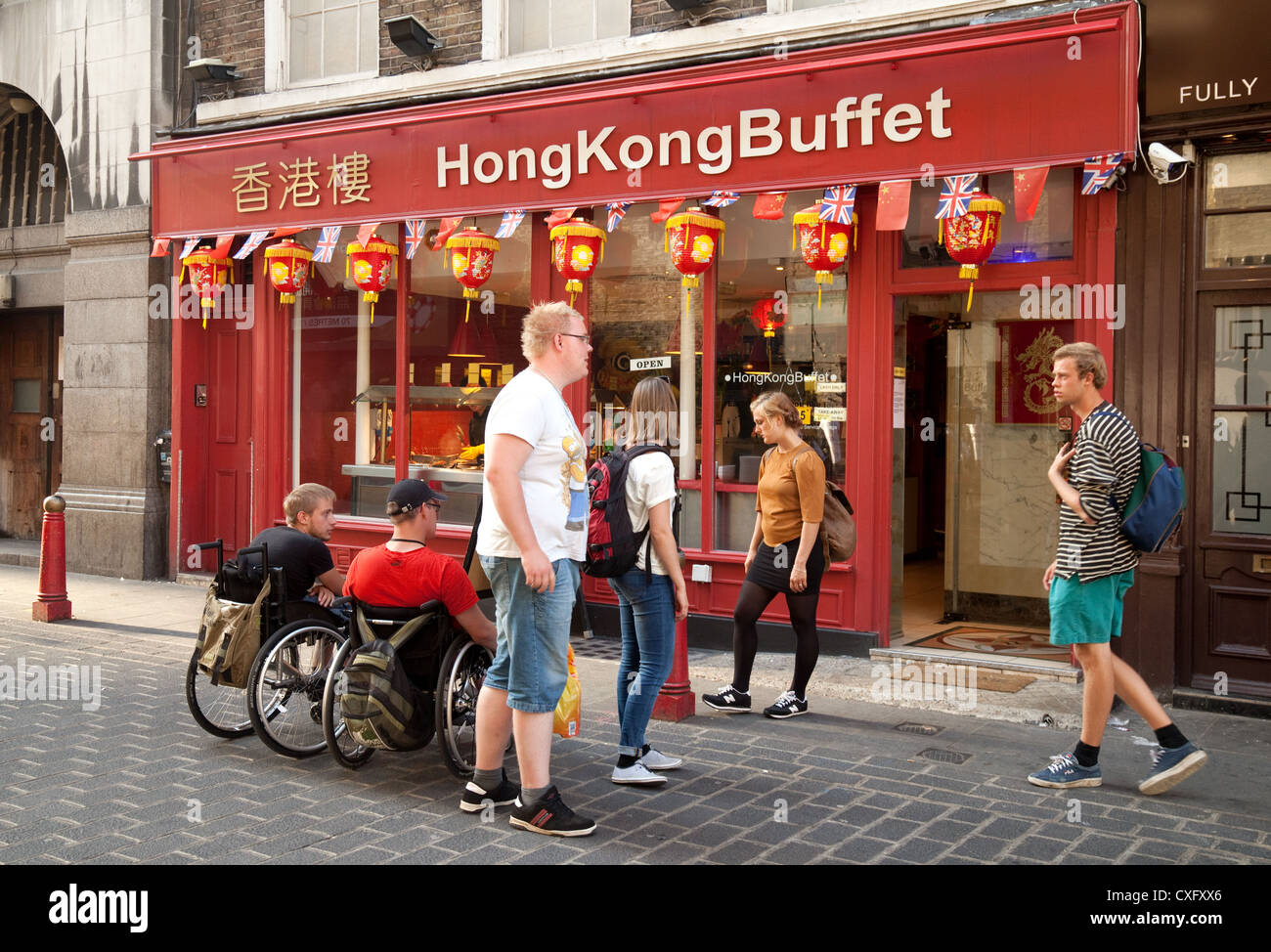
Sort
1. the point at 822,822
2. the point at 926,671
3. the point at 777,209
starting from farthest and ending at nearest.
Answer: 1. the point at 777,209
2. the point at 926,671
3. the point at 822,822

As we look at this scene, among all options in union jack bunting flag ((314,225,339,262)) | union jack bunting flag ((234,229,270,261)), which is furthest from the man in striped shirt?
union jack bunting flag ((234,229,270,261))

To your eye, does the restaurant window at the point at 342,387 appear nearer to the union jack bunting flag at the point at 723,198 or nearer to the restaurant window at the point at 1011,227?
the union jack bunting flag at the point at 723,198

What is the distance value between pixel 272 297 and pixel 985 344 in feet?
21.9

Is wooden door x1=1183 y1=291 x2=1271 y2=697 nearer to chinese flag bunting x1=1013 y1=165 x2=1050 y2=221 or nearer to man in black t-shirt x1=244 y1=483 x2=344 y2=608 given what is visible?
chinese flag bunting x1=1013 y1=165 x2=1050 y2=221

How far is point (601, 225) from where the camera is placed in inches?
380

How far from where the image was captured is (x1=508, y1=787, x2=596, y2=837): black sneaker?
4.73 meters

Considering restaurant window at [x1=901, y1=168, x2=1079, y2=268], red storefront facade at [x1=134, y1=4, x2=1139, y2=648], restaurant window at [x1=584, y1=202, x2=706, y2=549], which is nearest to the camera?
red storefront facade at [x1=134, y1=4, x2=1139, y2=648]

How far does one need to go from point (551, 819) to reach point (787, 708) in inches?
96.0

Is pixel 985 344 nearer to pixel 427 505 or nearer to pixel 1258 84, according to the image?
pixel 1258 84

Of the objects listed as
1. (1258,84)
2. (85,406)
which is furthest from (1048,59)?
(85,406)

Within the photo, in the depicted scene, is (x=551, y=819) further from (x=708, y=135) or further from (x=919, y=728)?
(x=708, y=135)

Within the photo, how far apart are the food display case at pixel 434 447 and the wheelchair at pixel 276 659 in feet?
13.4

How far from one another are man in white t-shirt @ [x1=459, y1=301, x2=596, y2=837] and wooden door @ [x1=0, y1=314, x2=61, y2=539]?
1094cm

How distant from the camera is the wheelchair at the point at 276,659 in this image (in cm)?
576
